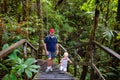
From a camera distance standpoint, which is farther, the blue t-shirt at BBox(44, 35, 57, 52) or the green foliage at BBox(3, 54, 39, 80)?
the blue t-shirt at BBox(44, 35, 57, 52)

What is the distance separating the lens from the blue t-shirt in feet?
24.8

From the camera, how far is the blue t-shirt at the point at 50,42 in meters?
7.55

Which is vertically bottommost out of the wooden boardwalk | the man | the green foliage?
the wooden boardwalk

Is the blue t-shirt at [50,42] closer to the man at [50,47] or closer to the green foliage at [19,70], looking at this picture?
the man at [50,47]

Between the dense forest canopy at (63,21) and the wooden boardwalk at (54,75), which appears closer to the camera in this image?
the wooden boardwalk at (54,75)

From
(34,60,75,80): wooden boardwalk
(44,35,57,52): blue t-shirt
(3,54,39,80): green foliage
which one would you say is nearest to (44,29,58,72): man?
(44,35,57,52): blue t-shirt

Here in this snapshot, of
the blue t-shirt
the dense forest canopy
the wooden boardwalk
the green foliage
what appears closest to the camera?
the green foliage

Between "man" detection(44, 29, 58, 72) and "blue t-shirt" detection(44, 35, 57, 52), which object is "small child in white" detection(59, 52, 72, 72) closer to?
"man" detection(44, 29, 58, 72)

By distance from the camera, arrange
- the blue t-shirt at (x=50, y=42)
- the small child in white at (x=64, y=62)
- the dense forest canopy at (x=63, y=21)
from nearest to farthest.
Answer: the dense forest canopy at (x=63, y=21)
the small child in white at (x=64, y=62)
the blue t-shirt at (x=50, y=42)

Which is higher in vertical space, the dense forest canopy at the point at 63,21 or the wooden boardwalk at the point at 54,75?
the dense forest canopy at the point at 63,21

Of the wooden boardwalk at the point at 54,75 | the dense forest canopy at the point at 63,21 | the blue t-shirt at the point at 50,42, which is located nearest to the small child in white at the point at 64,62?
the wooden boardwalk at the point at 54,75

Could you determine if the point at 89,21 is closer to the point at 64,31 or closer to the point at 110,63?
the point at 64,31

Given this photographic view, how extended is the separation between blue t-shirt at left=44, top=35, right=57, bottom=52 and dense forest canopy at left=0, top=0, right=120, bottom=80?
1.06m

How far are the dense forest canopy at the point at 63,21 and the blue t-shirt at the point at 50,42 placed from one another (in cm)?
106
